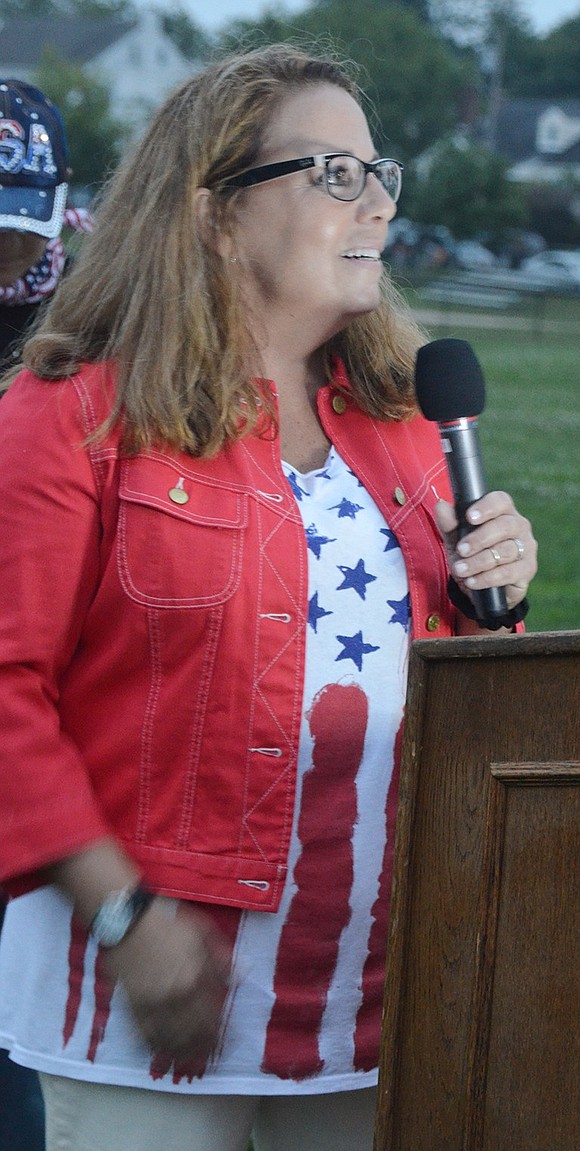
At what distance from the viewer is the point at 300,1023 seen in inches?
82.0

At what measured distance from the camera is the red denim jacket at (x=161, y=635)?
6.26ft

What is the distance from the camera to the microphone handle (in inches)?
78.3

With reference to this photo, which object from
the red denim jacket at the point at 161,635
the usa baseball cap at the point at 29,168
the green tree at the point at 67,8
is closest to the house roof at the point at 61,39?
the green tree at the point at 67,8

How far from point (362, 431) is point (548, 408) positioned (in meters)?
15.7

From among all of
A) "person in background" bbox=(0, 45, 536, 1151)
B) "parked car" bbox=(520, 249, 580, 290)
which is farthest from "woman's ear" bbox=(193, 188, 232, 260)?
"parked car" bbox=(520, 249, 580, 290)

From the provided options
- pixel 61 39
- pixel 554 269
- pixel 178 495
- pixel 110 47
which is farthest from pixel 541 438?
pixel 61 39

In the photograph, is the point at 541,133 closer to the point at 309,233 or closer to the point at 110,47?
the point at 110,47

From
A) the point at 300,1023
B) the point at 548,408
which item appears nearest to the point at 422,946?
the point at 300,1023

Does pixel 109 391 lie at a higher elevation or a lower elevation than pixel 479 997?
higher

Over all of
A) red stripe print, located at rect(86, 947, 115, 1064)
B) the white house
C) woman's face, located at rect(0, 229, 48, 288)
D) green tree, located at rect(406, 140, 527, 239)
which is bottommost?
red stripe print, located at rect(86, 947, 115, 1064)

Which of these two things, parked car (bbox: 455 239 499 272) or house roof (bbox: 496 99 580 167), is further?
house roof (bbox: 496 99 580 167)

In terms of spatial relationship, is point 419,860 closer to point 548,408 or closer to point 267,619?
point 267,619

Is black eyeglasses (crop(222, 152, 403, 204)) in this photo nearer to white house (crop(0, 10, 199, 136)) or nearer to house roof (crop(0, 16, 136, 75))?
white house (crop(0, 10, 199, 136))

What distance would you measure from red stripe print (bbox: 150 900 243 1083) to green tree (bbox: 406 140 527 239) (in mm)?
57432
